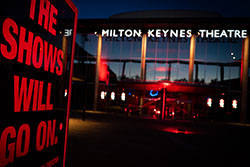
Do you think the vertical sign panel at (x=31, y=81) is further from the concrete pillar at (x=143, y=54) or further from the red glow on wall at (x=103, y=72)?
the red glow on wall at (x=103, y=72)

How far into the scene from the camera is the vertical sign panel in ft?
6.63

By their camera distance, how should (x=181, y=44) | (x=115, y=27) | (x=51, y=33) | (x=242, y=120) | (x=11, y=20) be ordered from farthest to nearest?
(x=115, y=27) < (x=181, y=44) < (x=242, y=120) < (x=51, y=33) < (x=11, y=20)

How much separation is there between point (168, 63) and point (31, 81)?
26493mm

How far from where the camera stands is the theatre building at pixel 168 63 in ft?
86.1

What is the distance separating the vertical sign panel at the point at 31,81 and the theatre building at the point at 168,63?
69.6 feet

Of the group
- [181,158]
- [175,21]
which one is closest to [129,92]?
[175,21]

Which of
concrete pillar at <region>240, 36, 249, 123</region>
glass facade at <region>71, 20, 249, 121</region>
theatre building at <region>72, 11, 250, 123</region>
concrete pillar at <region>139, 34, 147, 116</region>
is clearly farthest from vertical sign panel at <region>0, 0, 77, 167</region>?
concrete pillar at <region>240, 36, 249, 123</region>

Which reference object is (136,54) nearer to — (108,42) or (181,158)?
(108,42)

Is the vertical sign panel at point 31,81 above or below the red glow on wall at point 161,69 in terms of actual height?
below

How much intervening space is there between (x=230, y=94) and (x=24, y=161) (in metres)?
28.0

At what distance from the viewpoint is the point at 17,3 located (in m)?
2.12

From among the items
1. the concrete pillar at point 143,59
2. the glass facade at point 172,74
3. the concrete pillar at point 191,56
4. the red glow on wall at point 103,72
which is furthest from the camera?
the red glow on wall at point 103,72

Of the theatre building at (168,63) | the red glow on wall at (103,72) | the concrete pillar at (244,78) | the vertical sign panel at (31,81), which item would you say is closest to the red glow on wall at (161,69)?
the theatre building at (168,63)

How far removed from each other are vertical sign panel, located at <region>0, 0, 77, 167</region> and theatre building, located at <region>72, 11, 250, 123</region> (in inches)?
836
